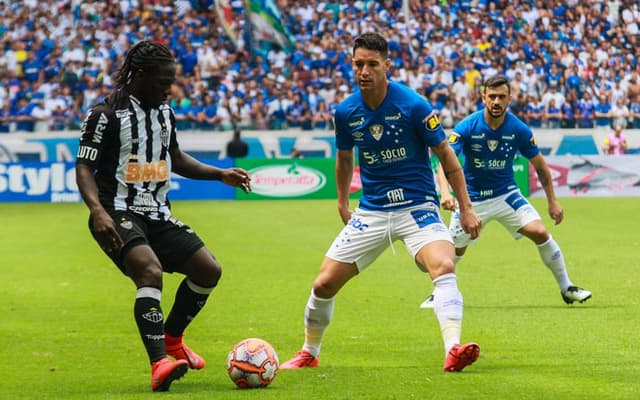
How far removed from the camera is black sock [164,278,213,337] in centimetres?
826

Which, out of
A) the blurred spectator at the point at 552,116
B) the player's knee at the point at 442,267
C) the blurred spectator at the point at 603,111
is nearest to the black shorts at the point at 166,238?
the player's knee at the point at 442,267

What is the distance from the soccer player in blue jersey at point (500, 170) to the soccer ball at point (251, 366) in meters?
4.59

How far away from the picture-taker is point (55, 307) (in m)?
12.7

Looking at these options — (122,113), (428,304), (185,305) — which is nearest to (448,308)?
(185,305)

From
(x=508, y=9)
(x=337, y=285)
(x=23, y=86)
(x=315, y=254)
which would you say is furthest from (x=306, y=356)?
(x=508, y=9)

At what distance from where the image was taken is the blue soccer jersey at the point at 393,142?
815 cm

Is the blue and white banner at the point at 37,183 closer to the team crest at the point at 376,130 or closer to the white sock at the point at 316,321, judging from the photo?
the white sock at the point at 316,321

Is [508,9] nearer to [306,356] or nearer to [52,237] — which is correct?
[52,237]

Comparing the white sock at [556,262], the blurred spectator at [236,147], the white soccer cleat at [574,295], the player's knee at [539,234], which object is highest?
the player's knee at [539,234]

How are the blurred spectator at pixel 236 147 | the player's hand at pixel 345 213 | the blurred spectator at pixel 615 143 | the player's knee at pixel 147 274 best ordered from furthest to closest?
the blurred spectator at pixel 615 143
the blurred spectator at pixel 236 147
the player's hand at pixel 345 213
the player's knee at pixel 147 274

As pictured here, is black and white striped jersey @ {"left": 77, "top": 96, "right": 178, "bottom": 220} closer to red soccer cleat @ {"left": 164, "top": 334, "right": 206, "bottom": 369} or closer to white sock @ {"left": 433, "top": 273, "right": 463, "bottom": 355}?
red soccer cleat @ {"left": 164, "top": 334, "right": 206, "bottom": 369}

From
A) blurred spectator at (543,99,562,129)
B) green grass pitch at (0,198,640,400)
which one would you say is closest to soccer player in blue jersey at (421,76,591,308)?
green grass pitch at (0,198,640,400)

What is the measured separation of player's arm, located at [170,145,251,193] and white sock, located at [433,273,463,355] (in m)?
1.54

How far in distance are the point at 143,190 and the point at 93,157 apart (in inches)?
17.0
